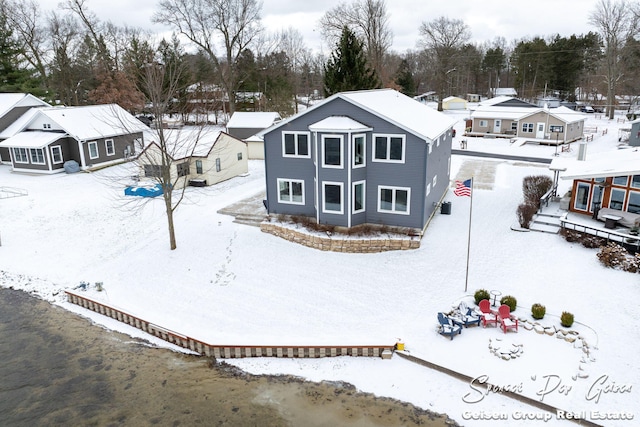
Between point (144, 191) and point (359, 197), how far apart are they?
15.3 metres

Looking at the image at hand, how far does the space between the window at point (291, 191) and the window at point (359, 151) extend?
3.43 meters

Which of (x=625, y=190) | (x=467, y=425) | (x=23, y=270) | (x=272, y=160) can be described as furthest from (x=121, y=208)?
(x=625, y=190)

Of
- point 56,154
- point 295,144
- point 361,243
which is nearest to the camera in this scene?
point 361,243

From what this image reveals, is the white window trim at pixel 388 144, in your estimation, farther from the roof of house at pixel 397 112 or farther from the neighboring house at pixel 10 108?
the neighboring house at pixel 10 108

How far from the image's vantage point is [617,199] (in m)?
21.6

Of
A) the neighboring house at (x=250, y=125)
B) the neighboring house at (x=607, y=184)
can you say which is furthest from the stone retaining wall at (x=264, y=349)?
the neighboring house at (x=250, y=125)

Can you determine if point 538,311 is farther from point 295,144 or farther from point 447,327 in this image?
A: point 295,144

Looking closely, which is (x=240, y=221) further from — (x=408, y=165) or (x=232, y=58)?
(x=232, y=58)

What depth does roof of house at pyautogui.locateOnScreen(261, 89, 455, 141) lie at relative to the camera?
21.1 m

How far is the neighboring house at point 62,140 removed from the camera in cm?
3612

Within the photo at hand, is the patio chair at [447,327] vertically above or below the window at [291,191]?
below

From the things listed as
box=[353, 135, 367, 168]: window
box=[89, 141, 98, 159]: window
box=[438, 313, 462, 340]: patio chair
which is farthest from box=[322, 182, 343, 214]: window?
box=[89, 141, 98, 159]: window

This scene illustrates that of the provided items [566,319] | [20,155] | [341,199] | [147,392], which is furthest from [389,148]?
[20,155]

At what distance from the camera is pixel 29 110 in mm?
42188
